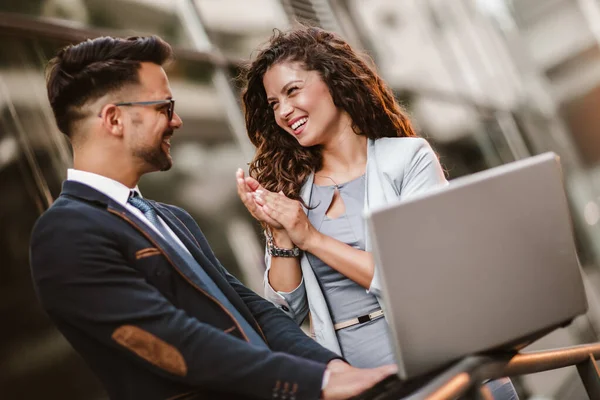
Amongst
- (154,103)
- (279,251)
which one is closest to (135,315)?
(154,103)

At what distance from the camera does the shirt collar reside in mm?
1383

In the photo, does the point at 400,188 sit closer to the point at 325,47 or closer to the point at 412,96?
the point at 325,47

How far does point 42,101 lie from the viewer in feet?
7.56

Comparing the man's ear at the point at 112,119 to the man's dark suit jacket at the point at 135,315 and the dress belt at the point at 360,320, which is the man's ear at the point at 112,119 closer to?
the man's dark suit jacket at the point at 135,315

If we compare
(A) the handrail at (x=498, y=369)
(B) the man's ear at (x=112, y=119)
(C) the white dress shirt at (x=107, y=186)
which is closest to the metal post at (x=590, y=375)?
(A) the handrail at (x=498, y=369)

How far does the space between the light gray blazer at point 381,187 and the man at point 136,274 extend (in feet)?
0.73

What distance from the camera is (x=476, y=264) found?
50.1 inches

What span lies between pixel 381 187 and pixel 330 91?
0.34 metres

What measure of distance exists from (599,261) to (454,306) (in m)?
7.85

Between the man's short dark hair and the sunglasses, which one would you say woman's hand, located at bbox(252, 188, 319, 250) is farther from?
the man's short dark hair

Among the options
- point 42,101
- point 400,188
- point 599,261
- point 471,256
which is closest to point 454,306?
point 471,256

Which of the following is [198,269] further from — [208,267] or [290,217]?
[290,217]

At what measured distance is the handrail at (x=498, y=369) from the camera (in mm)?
1157

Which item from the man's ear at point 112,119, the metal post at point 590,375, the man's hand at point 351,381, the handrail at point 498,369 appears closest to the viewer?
the handrail at point 498,369
